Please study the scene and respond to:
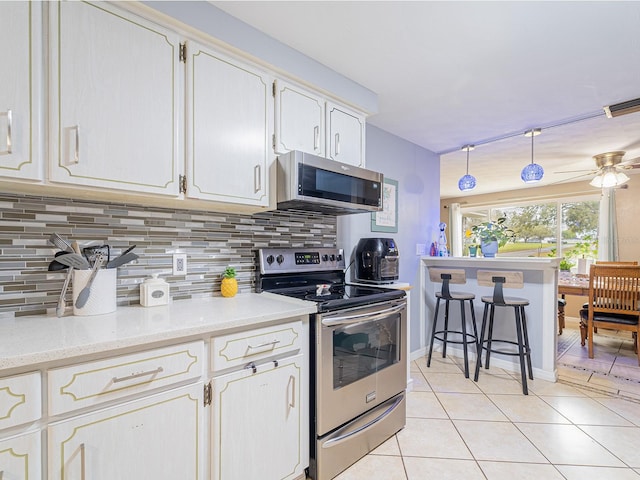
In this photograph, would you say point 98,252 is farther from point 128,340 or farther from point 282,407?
point 282,407

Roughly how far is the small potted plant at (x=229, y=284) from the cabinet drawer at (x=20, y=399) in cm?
92

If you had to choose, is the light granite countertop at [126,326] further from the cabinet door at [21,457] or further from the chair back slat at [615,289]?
the chair back slat at [615,289]

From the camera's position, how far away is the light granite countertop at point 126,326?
893 mm

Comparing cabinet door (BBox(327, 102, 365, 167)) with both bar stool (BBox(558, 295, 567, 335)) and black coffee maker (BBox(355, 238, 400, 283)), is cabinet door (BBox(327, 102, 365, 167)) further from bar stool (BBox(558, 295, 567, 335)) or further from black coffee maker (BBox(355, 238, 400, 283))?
bar stool (BBox(558, 295, 567, 335))

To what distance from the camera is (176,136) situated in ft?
4.57

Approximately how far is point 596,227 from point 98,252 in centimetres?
660

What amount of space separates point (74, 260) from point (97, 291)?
15 centimetres

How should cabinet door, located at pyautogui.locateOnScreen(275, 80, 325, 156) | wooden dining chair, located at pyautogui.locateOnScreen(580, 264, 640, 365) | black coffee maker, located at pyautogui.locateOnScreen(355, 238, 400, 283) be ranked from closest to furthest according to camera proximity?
cabinet door, located at pyautogui.locateOnScreen(275, 80, 325, 156) < black coffee maker, located at pyautogui.locateOnScreen(355, 238, 400, 283) < wooden dining chair, located at pyautogui.locateOnScreen(580, 264, 640, 365)

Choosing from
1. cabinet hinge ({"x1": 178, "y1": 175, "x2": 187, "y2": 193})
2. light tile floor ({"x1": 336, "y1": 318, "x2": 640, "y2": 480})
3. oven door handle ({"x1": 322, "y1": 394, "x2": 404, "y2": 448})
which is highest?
cabinet hinge ({"x1": 178, "y1": 175, "x2": 187, "y2": 193})

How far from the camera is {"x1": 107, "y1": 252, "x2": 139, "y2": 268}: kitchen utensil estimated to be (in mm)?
1383

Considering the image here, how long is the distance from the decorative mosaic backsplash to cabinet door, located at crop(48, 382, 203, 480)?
0.62 meters

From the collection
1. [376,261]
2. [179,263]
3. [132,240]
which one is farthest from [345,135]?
[132,240]

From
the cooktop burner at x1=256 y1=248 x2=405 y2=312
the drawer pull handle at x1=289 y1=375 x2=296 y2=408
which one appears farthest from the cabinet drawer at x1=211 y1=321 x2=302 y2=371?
the cooktop burner at x1=256 y1=248 x2=405 y2=312

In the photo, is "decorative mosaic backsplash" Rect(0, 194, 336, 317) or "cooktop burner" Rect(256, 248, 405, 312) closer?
"decorative mosaic backsplash" Rect(0, 194, 336, 317)
